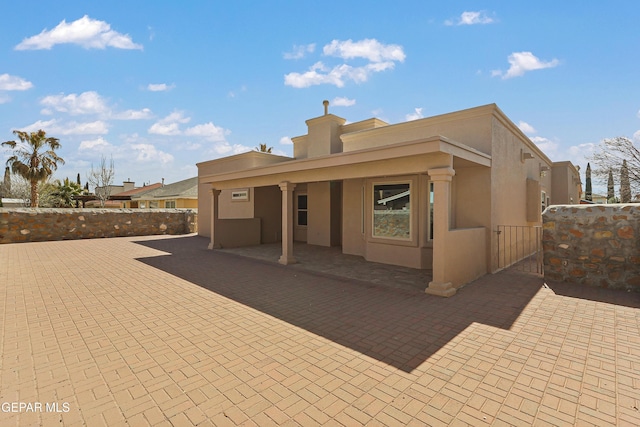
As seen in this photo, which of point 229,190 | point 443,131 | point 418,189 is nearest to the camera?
point 418,189

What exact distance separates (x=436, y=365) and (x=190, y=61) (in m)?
11.3

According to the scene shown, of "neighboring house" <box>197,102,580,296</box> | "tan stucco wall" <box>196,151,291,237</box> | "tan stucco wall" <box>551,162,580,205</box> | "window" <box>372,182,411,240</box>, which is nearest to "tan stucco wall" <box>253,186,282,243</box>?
"tan stucco wall" <box>196,151,291,237</box>

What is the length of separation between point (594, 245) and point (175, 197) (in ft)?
87.2

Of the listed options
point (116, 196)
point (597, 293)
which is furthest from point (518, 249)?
point (116, 196)

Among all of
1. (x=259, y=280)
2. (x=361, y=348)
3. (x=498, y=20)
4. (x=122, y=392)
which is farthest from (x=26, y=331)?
(x=498, y=20)

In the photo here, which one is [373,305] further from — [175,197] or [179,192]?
[179,192]

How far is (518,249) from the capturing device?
9469 mm

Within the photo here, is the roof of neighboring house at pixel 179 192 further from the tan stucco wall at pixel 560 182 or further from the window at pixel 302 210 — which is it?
the tan stucco wall at pixel 560 182

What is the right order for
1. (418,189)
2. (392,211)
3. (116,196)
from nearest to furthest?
(418,189) < (392,211) < (116,196)

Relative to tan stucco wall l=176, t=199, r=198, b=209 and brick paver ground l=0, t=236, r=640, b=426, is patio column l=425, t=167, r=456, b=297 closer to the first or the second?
brick paver ground l=0, t=236, r=640, b=426

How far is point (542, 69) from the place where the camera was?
29.7 feet

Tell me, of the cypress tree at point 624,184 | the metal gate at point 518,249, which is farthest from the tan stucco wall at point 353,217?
the cypress tree at point 624,184

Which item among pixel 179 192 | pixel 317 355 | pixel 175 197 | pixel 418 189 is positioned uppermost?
pixel 179 192

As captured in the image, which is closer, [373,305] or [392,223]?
[373,305]
